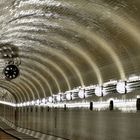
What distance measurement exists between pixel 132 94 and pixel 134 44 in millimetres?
1946

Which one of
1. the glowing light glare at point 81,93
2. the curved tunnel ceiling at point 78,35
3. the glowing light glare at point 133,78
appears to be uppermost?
the curved tunnel ceiling at point 78,35

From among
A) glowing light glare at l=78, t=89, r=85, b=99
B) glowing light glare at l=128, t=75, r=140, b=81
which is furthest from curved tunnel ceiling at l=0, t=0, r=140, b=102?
glowing light glare at l=78, t=89, r=85, b=99

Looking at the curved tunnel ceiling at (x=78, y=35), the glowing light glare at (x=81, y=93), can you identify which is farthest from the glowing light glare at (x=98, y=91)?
the glowing light glare at (x=81, y=93)

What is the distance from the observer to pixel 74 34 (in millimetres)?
18125

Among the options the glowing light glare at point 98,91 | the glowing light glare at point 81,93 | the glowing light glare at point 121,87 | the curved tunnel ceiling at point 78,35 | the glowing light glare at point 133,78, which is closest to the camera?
the curved tunnel ceiling at point 78,35

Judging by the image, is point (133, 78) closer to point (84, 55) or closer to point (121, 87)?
point (121, 87)

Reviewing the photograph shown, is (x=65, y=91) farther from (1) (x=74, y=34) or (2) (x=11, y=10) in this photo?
(2) (x=11, y=10)

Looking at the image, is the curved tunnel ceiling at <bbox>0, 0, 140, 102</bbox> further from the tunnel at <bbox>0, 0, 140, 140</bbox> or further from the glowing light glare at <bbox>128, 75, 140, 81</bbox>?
the glowing light glare at <bbox>128, 75, 140, 81</bbox>

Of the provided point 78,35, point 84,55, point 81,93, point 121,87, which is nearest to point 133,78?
point 121,87

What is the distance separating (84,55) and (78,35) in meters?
1.85

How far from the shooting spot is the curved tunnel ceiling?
13.8m

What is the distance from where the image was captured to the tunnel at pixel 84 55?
47.0 ft

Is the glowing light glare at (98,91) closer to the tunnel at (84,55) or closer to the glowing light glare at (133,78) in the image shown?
the tunnel at (84,55)

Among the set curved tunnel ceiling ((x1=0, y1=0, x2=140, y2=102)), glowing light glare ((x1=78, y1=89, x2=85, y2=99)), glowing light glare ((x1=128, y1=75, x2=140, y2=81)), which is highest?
curved tunnel ceiling ((x1=0, y1=0, x2=140, y2=102))
